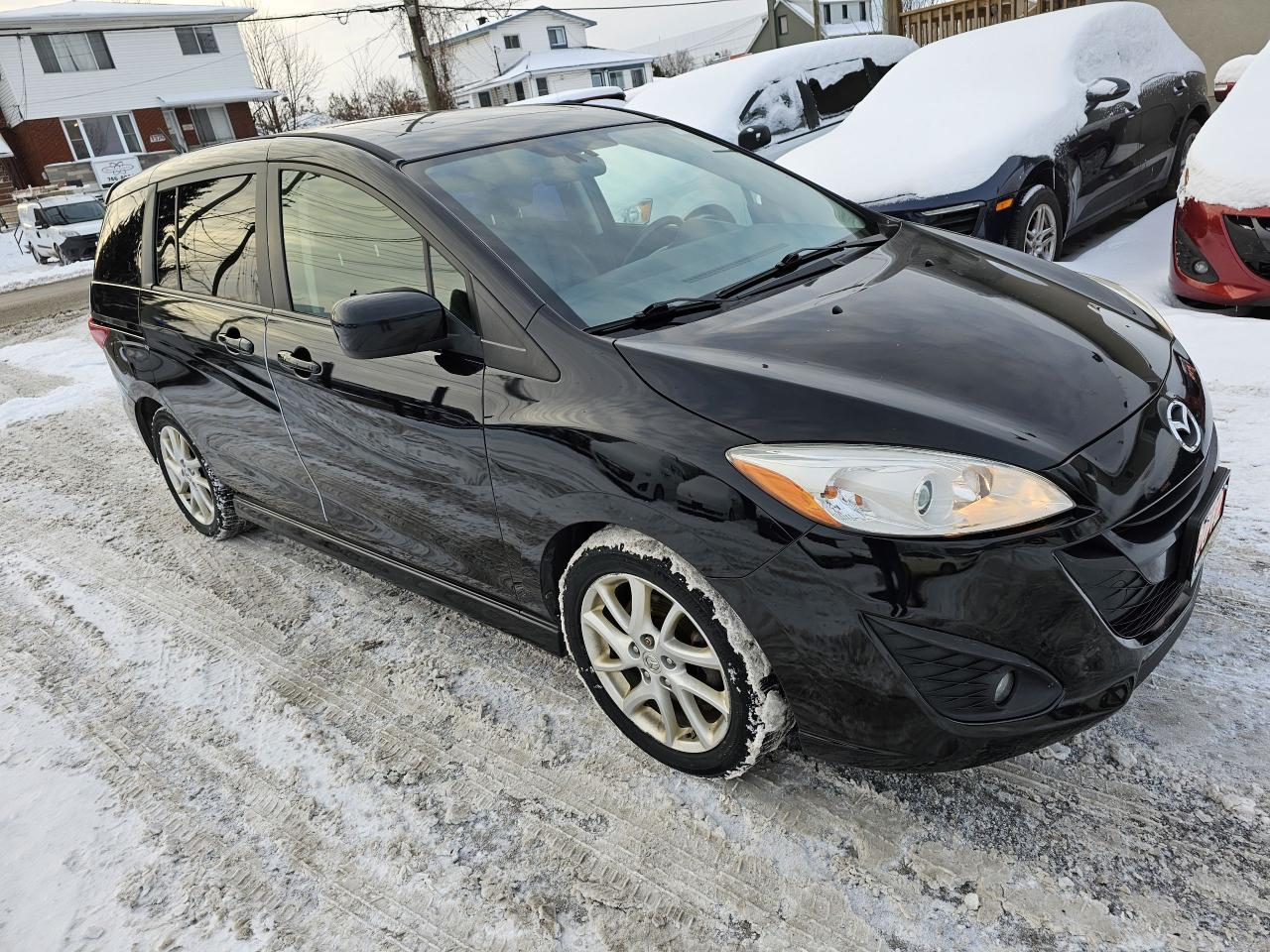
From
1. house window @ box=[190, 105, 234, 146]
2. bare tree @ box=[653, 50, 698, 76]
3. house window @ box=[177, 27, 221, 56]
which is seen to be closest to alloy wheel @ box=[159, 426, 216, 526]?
house window @ box=[190, 105, 234, 146]

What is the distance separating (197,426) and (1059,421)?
342cm

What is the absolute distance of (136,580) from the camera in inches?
163

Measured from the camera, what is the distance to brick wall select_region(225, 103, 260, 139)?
41344mm

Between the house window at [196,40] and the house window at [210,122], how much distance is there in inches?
91.4

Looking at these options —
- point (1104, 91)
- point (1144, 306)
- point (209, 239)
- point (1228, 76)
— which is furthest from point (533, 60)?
point (1144, 306)

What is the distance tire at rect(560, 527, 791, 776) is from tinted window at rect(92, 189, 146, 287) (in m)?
2.94

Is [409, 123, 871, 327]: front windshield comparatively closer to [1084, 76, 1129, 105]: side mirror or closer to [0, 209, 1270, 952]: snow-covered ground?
[0, 209, 1270, 952]: snow-covered ground

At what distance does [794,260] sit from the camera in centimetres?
279

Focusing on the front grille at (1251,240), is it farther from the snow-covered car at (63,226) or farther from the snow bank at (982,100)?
the snow-covered car at (63,226)

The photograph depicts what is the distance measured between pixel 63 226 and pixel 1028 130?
883 inches

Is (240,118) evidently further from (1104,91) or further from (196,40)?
(1104,91)

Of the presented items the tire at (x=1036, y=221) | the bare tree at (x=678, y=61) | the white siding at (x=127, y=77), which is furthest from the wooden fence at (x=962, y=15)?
the bare tree at (x=678, y=61)

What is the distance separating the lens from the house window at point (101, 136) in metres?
37.2

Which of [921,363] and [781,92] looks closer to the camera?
[921,363]
